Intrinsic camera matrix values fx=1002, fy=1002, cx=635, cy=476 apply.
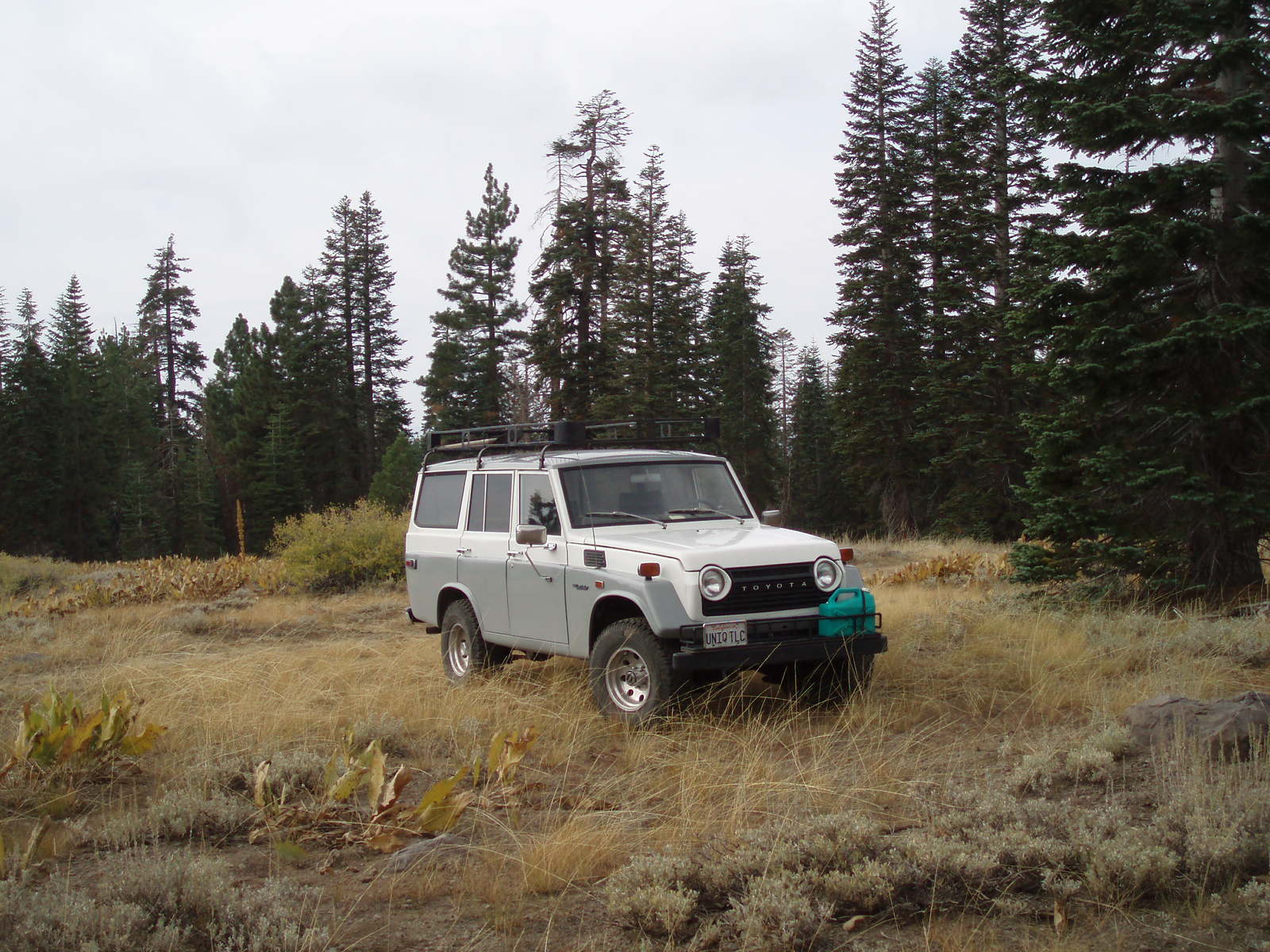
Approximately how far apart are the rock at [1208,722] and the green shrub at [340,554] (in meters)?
14.5

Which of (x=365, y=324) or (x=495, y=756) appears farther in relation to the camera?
(x=365, y=324)

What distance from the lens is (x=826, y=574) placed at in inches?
280

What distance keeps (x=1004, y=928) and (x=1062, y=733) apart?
279 centimetres

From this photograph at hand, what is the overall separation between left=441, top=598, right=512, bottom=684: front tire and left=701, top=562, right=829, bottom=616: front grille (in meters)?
2.78

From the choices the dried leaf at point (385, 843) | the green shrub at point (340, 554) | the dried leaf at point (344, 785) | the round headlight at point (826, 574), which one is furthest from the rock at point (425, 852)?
the green shrub at point (340, 554)

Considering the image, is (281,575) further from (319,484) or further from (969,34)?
(319,484)

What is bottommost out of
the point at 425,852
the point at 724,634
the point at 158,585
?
the point at 425,852

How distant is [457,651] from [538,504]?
1.94 m

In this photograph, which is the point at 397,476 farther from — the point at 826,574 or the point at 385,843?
the point at 385,843

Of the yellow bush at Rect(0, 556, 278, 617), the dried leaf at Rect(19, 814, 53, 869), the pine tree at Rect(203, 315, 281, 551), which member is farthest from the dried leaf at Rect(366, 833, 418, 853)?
the pine tree at Rect(203, 315, 281, 551)

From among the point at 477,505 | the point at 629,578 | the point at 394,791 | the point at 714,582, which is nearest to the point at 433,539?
the point at 477,505

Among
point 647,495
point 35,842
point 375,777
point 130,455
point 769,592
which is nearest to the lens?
point 35,842

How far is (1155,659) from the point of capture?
25.5ft

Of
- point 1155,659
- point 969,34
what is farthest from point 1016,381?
point 1155,659
